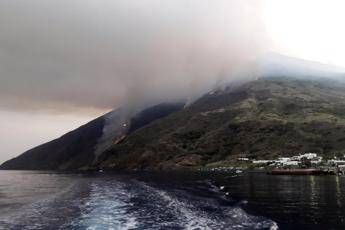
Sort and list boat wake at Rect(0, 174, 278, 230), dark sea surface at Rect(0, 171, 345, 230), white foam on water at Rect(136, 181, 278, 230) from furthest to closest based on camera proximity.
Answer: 1. boat wake at Rect(0, 174, 278, 230)
2. dark sea surface at Rect(0, 171, 345, 230)
3. white foam on water at Rect(136, 181, 278, 230)

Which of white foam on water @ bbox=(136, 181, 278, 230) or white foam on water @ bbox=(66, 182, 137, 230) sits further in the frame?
white foam on water @ bbox=(66, 182, 137, 230)

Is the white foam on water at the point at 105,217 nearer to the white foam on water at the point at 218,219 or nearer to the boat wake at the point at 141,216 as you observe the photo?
the boat wake at the point at 141,216

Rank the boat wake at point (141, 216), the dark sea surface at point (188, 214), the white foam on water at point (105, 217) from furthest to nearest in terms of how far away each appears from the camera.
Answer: the white foam on water at point (105, 217) → the boat wake at point (141, 216) → the dark sea surface at point (188, 214)

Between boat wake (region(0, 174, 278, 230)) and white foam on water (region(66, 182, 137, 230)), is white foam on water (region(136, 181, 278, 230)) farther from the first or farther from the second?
white foam on water (region(66, 182, 137, 230))

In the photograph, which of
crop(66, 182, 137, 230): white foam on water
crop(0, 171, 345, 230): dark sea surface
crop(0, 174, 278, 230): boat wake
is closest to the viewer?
crop(0, 171, 345, 230): dark sea surface

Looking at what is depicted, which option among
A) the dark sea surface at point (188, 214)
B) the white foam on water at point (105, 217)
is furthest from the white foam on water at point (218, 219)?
the white foam on water at point (105, 217)

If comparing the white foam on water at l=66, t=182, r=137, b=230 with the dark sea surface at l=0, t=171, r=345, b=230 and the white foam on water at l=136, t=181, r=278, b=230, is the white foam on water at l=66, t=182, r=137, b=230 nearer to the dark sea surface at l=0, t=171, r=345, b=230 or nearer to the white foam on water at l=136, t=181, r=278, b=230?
the dark sea surface at l=0, t=171, r=345, b=230

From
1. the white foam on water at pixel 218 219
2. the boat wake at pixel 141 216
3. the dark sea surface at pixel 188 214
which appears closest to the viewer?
the white foam on water at pixel 218 219

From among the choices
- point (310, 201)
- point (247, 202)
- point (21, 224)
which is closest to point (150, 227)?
point (21, 224)

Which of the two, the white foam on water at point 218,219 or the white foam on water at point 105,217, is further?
the white foam on water at point 105,217

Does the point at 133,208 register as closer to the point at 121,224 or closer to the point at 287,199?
the point at 121,224

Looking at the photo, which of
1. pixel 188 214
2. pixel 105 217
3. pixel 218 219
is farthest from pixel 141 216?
pixel 218 219

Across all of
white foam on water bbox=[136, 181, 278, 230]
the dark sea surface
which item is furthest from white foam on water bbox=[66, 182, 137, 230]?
white foam on water bbox=[136, 181, 278, 230]
